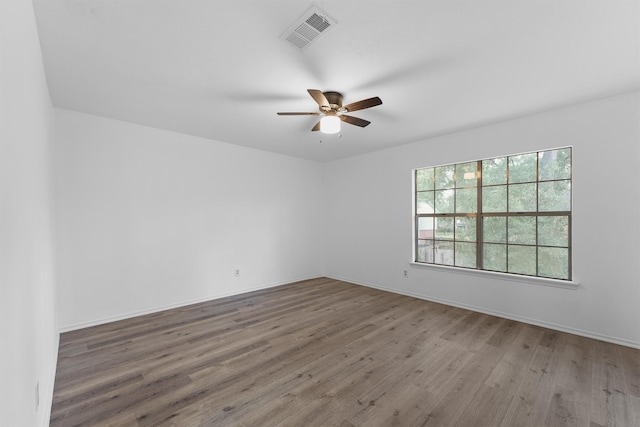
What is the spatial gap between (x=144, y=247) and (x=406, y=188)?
413 cm

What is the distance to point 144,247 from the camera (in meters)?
3.80

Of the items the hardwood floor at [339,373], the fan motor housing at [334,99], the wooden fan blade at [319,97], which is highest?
the fan motor housing at [334,99]

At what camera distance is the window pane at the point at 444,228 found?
4.37 meters

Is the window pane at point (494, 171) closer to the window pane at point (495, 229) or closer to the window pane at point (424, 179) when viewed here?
the window pane at point (495, 229)

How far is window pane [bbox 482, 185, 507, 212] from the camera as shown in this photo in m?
3.80

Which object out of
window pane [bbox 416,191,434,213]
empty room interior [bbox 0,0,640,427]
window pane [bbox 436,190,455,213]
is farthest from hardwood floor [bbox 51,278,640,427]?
window pane [bbox 416,191,434,213]

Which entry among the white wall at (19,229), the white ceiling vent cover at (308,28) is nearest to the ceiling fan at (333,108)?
the white ceiling vent cover at (308,28)

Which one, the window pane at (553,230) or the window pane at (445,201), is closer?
the window pane at (553,230)

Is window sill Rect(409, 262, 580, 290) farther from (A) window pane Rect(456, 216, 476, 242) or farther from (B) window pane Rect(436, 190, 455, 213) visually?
(B) window pane Rect(436, 190, 455, 213)

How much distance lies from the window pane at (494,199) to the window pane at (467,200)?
0.12m

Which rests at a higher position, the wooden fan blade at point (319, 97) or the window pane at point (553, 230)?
the wooden fan blade at point (319, 97)

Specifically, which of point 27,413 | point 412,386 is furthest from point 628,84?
point 27,413

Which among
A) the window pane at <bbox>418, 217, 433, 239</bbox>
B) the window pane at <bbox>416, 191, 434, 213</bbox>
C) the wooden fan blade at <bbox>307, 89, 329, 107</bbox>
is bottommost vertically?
the window pane at <bbox>418, 217, 433, 239</bbox>

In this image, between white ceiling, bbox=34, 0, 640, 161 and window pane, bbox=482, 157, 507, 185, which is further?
window pane, bbox=482, 157, 507, 185
